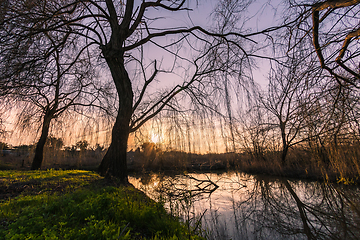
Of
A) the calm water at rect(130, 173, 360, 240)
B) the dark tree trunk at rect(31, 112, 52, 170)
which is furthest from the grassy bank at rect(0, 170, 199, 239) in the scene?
the dark tree trunk at rect(31, 112, 52, 170)

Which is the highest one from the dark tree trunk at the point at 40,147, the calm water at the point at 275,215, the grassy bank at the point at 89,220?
the dark tree trunk at the point at 40,147

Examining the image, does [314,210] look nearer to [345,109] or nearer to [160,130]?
[345,109]

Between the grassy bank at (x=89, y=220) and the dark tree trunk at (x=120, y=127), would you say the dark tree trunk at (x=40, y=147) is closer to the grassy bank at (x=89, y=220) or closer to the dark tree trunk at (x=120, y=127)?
the dark tree trunk at (x=120, y=127)

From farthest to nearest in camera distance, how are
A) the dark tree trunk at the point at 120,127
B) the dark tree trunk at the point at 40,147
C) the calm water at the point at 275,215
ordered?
the dark tree trunk at the point at 40,147, the dark tree trunk at the point at 120,127, the calm water at the point at 275,215

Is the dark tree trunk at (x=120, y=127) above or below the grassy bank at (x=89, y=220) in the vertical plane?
above

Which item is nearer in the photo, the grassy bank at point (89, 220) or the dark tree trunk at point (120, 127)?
the grassy bank at point (89, 220)

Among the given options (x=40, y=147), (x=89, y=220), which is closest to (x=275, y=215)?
(x=89, y=220)

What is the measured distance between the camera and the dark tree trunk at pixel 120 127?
499cm

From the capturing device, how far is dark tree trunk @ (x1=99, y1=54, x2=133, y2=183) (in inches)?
197

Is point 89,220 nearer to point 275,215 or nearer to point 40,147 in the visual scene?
point 275,215

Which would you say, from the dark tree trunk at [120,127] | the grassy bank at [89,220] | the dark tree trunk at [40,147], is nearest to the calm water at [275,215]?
the grassy bank at [89,220]

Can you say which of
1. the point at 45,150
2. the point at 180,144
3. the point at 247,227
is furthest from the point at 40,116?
the point at 247,227

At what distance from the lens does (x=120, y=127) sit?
5.17 m

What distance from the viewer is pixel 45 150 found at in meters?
10.1
